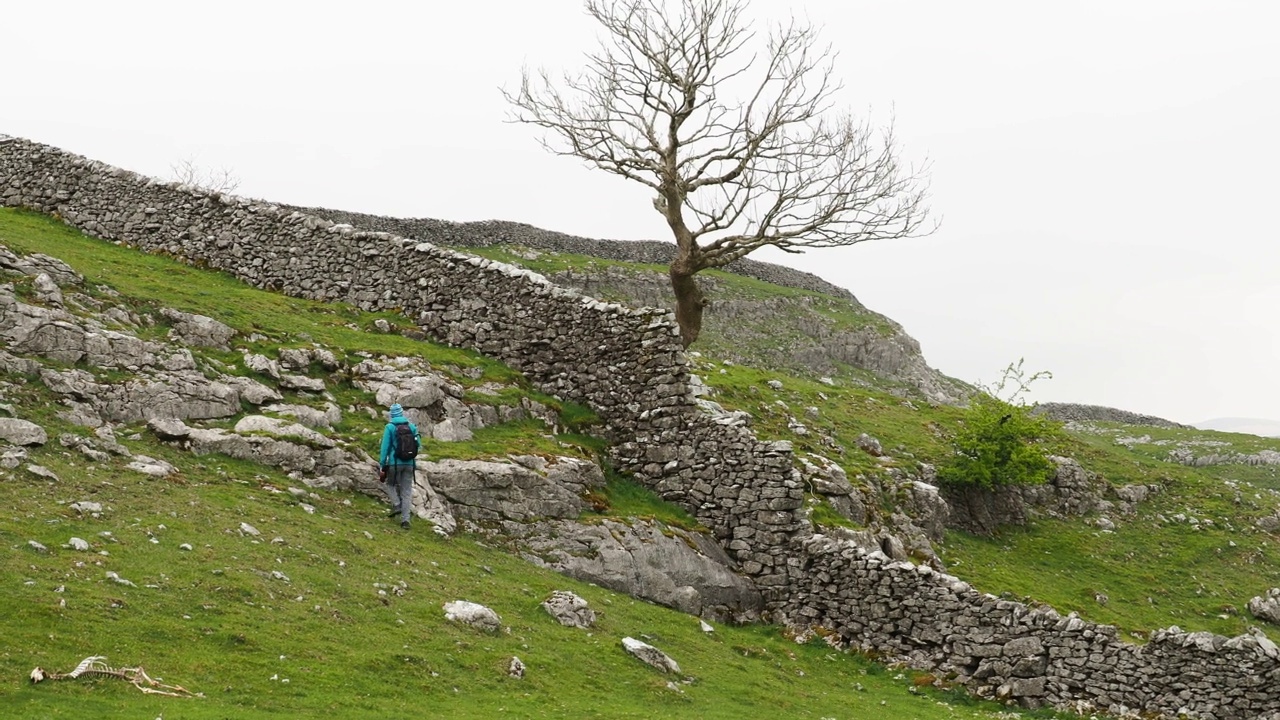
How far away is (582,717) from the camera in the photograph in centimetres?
1177

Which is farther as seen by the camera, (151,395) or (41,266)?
(41,266)

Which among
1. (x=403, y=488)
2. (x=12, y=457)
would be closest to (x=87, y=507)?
(x=12, y=457)

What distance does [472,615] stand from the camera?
551 inches

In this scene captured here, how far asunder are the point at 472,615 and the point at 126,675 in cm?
515

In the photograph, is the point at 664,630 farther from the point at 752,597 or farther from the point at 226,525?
the point at 226,525

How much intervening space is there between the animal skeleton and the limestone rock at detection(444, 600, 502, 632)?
455cm

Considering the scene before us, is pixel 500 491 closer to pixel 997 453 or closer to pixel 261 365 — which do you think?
pixel 261 365

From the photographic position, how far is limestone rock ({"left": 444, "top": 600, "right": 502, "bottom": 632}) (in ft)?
45.5

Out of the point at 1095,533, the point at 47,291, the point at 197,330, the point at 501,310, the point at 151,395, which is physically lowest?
the point at 151,395

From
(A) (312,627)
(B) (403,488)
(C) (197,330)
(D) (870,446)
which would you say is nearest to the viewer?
(A) (312,627)

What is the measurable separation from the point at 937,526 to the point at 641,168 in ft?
46.8

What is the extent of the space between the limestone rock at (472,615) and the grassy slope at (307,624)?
199 millimetres

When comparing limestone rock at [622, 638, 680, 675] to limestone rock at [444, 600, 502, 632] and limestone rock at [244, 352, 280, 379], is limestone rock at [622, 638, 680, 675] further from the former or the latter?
limestone rock at [244, 352, 280, 379]

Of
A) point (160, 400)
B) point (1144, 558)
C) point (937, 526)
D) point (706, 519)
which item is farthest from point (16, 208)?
point (1144, 558)
